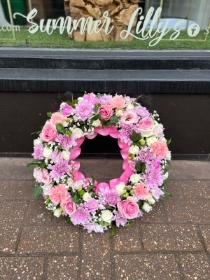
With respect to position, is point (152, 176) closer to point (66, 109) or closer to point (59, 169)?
point (59, 169)

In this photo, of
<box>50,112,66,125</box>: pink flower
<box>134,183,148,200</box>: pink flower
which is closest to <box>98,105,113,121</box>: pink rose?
<box>50,112,66,125</box>: pink flower

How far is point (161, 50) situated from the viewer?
232 cm

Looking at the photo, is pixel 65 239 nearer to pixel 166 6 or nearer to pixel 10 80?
pixel 10 80

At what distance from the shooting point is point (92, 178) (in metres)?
1.79

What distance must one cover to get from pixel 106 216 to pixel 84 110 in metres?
0.69

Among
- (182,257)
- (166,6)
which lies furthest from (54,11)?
(182,257)

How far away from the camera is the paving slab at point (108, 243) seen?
158 cm

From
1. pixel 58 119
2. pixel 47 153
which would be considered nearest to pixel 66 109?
pixel 58 119

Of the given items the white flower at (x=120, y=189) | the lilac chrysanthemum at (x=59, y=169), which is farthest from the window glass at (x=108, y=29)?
the white flower at (x=120, y=189)

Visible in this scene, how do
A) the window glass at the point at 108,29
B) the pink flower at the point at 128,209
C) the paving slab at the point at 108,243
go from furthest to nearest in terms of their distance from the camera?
the window glass at the point at 108,29 < the pink flower at the point at 128,209 < the paving slab at the point at 108,243

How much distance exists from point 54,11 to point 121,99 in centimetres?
269

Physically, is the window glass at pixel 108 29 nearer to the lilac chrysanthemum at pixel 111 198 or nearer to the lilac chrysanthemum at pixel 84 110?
the lilac chrysanthemum at pixel 84 110

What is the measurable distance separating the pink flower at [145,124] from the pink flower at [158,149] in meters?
0.12

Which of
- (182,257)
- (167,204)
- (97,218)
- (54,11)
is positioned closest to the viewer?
(182,257)
